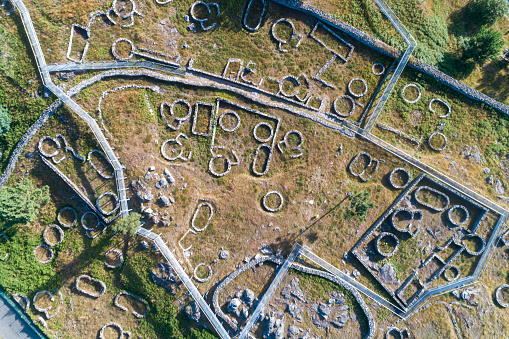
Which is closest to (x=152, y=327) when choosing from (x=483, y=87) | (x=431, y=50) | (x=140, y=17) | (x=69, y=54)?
(x=69, y=54)

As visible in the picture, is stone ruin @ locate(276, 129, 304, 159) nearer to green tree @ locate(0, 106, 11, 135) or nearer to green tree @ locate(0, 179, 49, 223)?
green tree @ locate(0, 179, 49, 223)

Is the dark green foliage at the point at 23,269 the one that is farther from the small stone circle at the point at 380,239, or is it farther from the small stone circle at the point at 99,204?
the small stone circle at the point at 380,239

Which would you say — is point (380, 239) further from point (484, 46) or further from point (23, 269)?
point (23, 269)

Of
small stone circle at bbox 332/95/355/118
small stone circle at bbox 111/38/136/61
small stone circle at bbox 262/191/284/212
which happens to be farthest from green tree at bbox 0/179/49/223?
small stone circle at bbox 332/95/355/118

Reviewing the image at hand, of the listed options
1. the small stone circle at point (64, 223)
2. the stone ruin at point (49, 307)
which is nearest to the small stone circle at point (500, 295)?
the small stone circle at point (64, 223)

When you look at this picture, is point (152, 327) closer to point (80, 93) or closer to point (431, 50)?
point (80, 93)

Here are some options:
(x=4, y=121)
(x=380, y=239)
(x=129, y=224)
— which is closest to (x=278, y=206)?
(x=380, y=239)
